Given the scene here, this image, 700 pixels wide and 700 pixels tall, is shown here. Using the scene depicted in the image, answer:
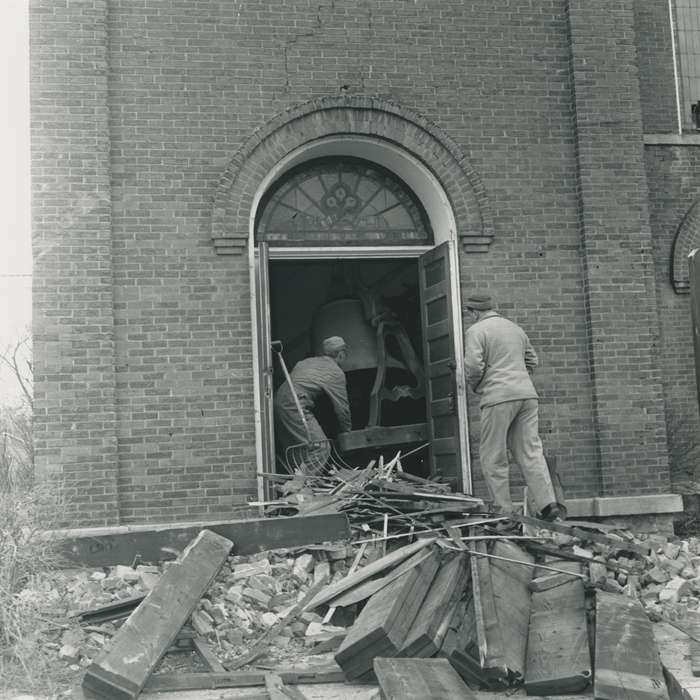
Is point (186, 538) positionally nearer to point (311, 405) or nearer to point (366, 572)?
point (366, 572)

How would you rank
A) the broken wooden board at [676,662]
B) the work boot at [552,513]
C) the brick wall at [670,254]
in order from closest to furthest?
the broken wooden board at [676,662], the work boot at [552,513], the brick wall at [670,254]

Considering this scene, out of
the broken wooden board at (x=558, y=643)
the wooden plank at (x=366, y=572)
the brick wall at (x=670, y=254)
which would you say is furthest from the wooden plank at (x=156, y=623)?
the brick wall at (x=670, y=254)

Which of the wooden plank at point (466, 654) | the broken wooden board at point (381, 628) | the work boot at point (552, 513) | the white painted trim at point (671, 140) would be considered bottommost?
the wooden plank at point (466, 654)

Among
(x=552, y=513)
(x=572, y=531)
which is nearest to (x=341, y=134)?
(x=552, y=513)

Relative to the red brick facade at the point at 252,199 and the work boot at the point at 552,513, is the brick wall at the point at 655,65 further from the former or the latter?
the work boot at the point at 552,513

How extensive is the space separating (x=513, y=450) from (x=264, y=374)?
8.32ft

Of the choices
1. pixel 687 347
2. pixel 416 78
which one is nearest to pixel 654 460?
pixel 687 347

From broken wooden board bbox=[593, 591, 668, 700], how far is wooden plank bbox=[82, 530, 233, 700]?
8.43ft

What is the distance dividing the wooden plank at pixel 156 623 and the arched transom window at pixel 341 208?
167 inches

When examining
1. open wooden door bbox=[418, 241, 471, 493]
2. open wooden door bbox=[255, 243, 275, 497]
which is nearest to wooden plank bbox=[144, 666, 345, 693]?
open wooden door bbox=[255, 243, 275, 497]

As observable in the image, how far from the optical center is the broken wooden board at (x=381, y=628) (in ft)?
19.7

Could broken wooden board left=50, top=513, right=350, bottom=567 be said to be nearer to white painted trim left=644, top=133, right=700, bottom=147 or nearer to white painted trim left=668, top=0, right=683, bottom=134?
white painted trim left=644, top=133, right=700, bottom=147

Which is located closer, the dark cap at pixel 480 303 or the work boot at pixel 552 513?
the work boot at pixel 552 513

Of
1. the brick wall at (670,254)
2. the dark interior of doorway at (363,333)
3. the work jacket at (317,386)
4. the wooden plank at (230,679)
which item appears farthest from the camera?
the dark interior of doorway at (363,333)
